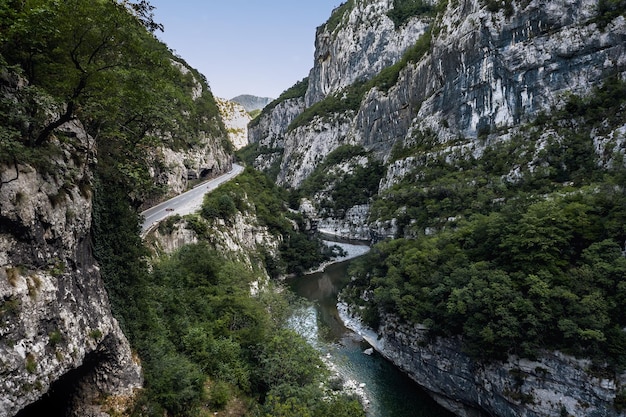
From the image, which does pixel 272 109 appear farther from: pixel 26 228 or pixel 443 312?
pixel 26 228

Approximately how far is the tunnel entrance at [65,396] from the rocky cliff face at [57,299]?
27 millimetres

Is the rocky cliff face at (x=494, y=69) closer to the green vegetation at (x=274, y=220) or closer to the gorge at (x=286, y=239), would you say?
the gorge at (x=286, y=239)

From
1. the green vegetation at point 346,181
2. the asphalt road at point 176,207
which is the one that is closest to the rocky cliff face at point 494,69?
the green vegetation at point 346,181

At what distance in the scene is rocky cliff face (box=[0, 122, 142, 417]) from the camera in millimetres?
6934

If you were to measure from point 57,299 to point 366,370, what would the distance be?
82.2 feet

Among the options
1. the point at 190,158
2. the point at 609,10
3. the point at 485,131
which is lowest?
the point at 485,131

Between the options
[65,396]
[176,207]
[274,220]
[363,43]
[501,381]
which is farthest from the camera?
[363,43]

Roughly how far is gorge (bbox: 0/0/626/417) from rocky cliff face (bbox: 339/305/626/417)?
11 cm

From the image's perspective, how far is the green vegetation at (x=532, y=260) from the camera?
67.1 ft

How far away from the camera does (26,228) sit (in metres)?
7.51

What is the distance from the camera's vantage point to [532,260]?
23.7 metres

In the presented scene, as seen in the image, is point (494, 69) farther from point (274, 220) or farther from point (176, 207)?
point (176, 207)

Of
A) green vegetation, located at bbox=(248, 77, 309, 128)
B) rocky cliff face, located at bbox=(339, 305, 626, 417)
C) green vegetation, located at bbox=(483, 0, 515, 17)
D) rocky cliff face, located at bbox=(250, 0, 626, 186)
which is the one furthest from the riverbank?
green vegetation, located at bbox=(248, 77, 309, 128)

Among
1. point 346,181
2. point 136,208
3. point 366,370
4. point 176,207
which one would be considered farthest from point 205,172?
point 346,181
